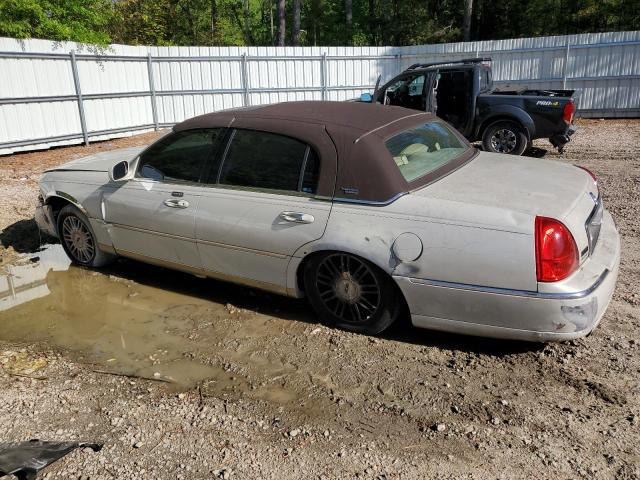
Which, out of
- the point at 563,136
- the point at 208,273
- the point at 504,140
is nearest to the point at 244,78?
the point at 504,140

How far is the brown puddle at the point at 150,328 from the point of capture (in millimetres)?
3848

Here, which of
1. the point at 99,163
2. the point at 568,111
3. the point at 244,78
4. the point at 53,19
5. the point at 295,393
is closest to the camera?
the point at 295,393

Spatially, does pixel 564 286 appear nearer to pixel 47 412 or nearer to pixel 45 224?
pixel 47 412

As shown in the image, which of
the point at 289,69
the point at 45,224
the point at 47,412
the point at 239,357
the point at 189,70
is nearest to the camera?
the point at 47,412

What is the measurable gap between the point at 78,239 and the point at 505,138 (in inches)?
314

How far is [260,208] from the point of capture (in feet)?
14.0

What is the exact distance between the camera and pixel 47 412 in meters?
3.47

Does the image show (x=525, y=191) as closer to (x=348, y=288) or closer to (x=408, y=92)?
(x=348, y=288)

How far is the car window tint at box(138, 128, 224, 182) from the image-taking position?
4.70 m

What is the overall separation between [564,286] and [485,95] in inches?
318

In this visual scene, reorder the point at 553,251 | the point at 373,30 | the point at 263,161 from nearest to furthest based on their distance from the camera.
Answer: the point at 553,251
the point at 263,161
the point at 373,30

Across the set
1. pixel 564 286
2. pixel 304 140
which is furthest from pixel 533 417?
pixel 304 140

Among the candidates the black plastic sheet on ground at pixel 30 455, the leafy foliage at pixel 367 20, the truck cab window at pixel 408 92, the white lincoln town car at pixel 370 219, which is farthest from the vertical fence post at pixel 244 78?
the black plastic sheet on ground at pixel 30 455

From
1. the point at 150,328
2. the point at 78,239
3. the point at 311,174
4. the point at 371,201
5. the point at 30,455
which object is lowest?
the point at 150,328
